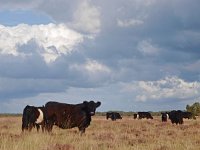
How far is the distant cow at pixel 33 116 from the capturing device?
958 inches

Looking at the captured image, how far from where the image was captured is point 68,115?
25125 millimetres

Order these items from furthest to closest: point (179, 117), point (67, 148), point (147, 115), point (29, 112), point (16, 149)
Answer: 1. point (147, 115)
2. point (179, 117)
3. point (29, 112)
4. point (67, 148)
5. point (16, 149)

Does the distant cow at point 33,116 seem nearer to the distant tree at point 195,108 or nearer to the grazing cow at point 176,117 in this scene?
the grazing cow at point 176,117

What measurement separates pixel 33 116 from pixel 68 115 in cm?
190

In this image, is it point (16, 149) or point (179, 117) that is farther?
point (179, 117)

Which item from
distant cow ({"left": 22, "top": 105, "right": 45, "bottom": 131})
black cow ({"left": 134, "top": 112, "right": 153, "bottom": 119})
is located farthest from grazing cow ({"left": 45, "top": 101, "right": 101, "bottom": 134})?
black cow ({"left": 134, "top": 112, "right": 153, "bottom": 119})

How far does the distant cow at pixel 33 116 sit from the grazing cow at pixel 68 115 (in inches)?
13.4

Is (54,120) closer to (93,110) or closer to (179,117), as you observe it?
(93,110)

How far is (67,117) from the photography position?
82.2 feet

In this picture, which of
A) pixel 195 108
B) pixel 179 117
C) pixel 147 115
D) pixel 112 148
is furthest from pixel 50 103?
pixel 195 108

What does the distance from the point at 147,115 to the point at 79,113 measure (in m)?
58.3

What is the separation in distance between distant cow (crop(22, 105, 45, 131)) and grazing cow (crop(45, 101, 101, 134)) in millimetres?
340

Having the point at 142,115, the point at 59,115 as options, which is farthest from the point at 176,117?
the point at 142,115

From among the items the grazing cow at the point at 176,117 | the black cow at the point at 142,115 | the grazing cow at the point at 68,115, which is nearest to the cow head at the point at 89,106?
the grazing cow at the point at 68,115
